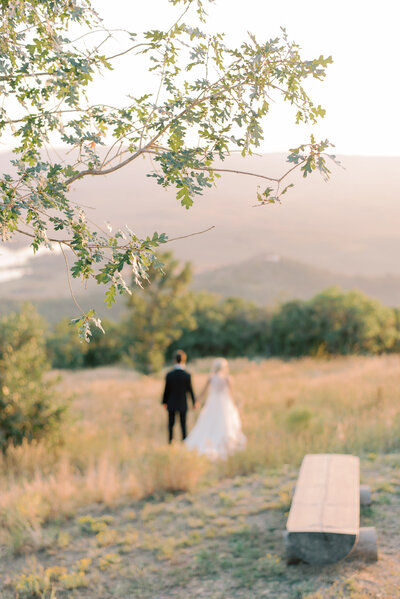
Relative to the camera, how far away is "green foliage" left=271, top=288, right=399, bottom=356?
145 ft

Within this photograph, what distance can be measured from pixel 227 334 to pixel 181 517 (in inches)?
1709

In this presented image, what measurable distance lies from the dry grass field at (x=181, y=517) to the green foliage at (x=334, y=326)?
33.2 metres

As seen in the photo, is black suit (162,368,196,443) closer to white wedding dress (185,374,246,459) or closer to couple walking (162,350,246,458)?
couple walking (162,350,246,458)

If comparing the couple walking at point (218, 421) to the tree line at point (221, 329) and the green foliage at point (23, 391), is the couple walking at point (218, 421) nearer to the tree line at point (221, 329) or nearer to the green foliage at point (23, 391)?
the green foliage at point (23, 391)

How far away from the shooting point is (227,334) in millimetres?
50156

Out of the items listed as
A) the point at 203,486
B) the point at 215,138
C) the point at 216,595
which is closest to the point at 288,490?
the point at 203,486

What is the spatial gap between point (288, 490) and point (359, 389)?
7.92m

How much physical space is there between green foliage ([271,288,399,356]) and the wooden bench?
38.7 metres

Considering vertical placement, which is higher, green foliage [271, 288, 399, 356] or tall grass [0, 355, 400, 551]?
green foliage [271, 288, 399, 356]

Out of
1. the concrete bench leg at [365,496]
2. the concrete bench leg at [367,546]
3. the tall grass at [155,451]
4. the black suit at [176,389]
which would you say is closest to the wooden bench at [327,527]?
the concrete bench leg at [367,546]

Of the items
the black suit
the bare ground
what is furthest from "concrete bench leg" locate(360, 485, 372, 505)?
the black suit

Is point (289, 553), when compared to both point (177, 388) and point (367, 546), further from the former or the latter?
point (177, 388)

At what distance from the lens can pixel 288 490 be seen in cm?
717

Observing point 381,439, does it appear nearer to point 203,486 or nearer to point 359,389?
point 203,486
